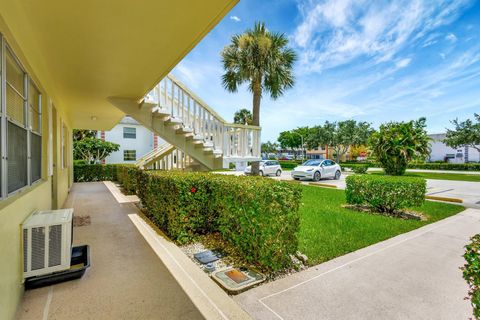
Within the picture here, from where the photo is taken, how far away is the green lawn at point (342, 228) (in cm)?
370

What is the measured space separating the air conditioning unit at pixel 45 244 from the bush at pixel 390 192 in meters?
6.53

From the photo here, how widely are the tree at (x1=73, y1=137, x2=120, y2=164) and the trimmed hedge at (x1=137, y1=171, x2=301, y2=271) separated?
15.9 m

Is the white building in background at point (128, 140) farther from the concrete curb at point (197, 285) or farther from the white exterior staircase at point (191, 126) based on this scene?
the concrete curb at point (197, 285)

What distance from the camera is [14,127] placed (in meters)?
2.38

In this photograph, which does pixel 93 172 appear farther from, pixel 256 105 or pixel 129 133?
pixel 256 105

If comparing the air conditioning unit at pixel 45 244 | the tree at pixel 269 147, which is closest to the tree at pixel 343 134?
the tree at pixel 269 147

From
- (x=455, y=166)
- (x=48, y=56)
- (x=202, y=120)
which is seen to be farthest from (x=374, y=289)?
(x=455, y=166)

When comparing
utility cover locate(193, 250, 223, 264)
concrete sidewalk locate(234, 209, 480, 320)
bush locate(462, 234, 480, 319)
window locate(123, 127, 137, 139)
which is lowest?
concrete sidewalk locate(234, 209, 480, 320)

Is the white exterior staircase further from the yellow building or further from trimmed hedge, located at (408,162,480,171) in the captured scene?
trimmed hedge, located at (408,162,480,171)

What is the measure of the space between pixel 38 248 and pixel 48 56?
3.02 meters

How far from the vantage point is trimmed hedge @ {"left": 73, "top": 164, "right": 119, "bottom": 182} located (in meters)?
14.0

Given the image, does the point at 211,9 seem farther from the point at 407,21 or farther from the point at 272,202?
the point at 407,21

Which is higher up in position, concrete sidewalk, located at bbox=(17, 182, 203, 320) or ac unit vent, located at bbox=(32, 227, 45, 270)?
ac unit vent, located at bbox=(32, 227, 45, 270)

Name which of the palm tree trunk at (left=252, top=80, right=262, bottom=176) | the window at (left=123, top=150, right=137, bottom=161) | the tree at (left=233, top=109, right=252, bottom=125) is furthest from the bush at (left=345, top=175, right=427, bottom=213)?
the tree at (left=233, top=109, right=252, bottom=125)
